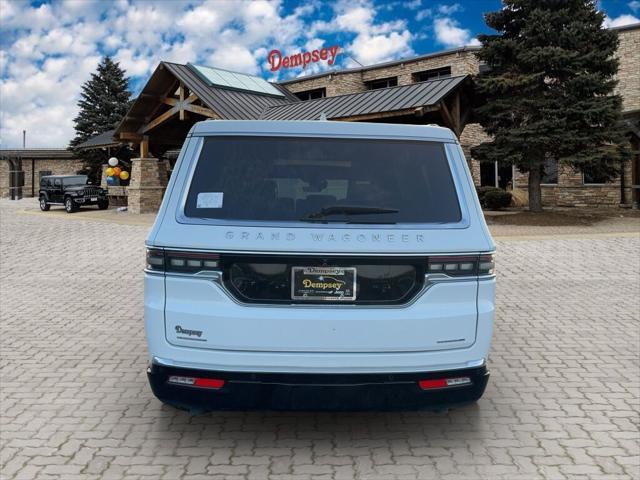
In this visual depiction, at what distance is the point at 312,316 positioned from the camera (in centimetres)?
321

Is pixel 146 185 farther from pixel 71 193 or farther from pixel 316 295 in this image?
pixel 316 295

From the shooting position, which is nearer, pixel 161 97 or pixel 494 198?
pixel 494 198

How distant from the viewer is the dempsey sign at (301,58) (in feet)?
129

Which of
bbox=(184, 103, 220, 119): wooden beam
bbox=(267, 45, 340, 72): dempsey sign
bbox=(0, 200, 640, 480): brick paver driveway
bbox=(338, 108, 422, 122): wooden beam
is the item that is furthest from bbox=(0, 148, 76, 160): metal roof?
bbox=(0, 200, 640, 480): brick paver driveway

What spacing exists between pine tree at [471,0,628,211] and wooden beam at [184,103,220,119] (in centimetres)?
972

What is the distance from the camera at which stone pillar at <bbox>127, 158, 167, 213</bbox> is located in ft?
88.0

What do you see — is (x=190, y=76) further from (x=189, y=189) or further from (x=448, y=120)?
(x=189, y=189)

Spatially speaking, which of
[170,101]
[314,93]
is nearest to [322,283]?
[170,101]

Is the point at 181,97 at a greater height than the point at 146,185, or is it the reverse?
the point at 181,97

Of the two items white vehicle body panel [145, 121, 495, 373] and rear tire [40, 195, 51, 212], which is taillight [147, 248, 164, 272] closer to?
white vehicle body panel [145, 121, 495, 373]

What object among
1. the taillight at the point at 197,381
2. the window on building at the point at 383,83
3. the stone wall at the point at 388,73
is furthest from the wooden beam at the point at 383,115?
the window on building at the point at 383,83

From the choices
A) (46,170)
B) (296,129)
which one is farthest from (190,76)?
(46,170)

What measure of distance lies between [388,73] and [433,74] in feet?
9.90

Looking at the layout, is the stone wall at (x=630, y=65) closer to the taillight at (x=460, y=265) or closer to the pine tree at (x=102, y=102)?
the taillight at (x=460, y=265)
